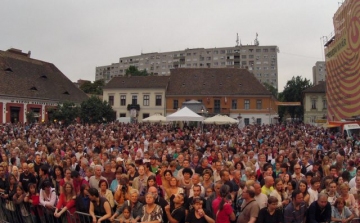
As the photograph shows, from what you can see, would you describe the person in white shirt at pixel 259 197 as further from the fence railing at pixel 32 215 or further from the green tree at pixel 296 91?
the green tree at pixel 296 91

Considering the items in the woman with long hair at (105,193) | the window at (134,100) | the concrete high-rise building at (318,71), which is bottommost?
the woman with long hair at (105,193)

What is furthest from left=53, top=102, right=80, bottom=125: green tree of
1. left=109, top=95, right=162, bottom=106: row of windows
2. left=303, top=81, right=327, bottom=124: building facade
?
left=303, top=81, right=327, bottom=124: building facade

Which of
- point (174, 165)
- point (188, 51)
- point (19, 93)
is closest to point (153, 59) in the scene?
point (188, 51)

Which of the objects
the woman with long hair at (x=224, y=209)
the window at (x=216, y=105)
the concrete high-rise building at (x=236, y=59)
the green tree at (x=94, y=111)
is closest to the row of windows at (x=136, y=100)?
the window at (x=216, y=105)

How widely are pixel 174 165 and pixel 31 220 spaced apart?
331 centimetres

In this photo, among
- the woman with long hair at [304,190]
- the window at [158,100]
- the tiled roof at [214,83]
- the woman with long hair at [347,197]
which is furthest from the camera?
the window at [158,100]

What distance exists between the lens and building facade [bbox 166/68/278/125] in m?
56.1

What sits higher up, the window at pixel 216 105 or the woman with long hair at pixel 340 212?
the window at pixel 216 105

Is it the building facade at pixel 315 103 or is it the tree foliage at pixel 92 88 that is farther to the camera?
the tree foliage at pixel 92 88

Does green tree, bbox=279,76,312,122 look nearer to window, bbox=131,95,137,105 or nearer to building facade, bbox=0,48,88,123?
window, bbox=131,95,137,105

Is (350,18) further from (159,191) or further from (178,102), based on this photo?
(178,102)

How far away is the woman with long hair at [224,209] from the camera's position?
6.07m

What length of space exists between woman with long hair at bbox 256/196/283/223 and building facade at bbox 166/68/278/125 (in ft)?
159

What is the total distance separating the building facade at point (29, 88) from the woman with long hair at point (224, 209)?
1666 inches
